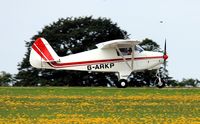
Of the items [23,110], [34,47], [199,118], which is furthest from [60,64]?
[199,118]

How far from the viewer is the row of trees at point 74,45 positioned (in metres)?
64.4

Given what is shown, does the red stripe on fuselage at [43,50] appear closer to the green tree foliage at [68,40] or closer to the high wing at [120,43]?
the high wing at [120,43]

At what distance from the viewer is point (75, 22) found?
71.4 meters

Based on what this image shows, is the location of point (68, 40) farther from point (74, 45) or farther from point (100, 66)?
point (100, 66)

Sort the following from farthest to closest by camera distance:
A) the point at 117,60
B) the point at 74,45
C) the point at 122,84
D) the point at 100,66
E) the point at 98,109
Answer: the point at 74,45, the point at 100,66, the point at 117,60, the point at 122,84, the point at 98,109

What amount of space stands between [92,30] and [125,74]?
2243 cm

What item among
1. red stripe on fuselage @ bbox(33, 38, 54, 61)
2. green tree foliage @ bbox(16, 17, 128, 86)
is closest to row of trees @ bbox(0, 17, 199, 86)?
green tree foliage @ bbox(16, 17, 128, 86)

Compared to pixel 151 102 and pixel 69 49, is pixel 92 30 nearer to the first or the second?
pixel 69 49

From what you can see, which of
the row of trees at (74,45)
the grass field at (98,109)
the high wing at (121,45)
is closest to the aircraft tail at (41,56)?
the high wing at (121,45)

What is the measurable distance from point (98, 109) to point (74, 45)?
4135cm

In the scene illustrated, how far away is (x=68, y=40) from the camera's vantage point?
2694 inches

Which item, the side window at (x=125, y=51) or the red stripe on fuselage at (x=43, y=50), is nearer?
the side window at (x=125, y=51)

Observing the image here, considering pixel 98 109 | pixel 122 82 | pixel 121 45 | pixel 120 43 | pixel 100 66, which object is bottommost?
pixel 98 109

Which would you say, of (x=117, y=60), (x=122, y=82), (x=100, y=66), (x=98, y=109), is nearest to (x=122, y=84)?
(x=122, y=82)
